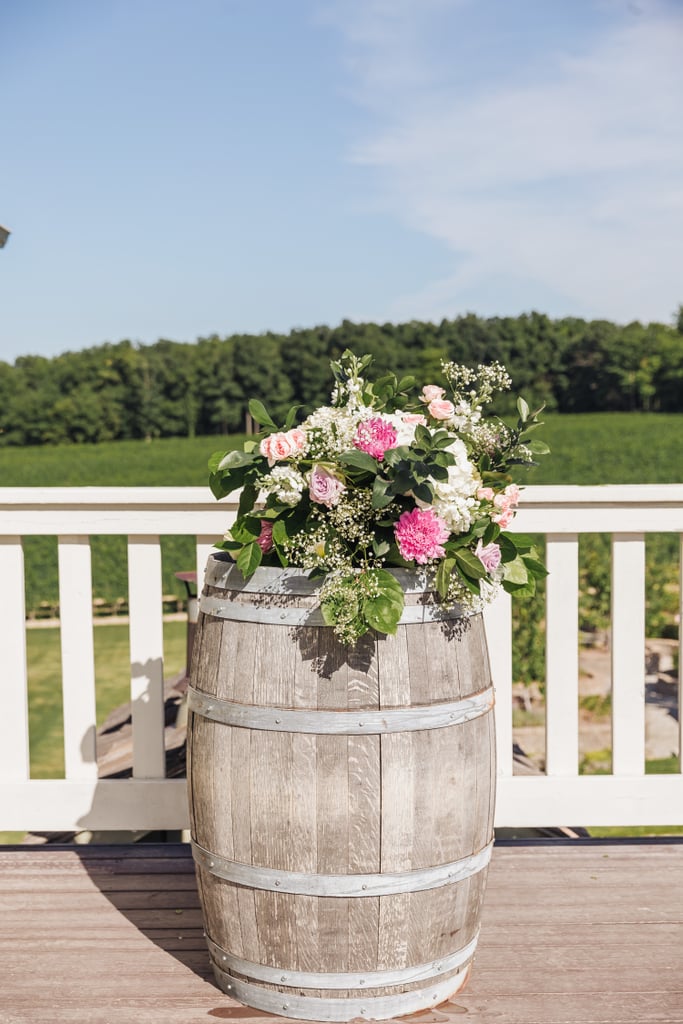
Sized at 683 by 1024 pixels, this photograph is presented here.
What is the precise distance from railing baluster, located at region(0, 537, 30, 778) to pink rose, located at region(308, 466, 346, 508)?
116cm

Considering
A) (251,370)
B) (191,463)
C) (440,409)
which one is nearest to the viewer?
(440,409)

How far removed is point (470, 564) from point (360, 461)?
28 centimetres

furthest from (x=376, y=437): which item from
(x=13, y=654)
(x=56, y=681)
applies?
(x=56, y=681)

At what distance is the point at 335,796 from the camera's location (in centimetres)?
158

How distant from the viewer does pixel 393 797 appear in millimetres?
1591

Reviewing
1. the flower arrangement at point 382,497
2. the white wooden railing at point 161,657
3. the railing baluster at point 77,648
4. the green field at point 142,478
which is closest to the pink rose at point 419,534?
the flower arrangement at point 382,497

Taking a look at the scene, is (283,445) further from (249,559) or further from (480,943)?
(480,943)

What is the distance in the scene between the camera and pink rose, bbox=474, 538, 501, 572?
1.67 meters

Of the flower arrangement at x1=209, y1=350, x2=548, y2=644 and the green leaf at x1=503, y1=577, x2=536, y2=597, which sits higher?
the flower arrangement at x1=209, y1=350, x2=548, y2=644

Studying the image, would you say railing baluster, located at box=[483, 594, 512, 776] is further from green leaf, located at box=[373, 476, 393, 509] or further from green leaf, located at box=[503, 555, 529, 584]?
green leaf, located at box=[373, 476, 393, 509]

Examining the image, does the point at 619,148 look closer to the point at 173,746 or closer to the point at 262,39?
the point at 262,39

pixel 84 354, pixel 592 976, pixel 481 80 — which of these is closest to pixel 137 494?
pixel 592 976

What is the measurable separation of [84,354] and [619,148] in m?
26.8

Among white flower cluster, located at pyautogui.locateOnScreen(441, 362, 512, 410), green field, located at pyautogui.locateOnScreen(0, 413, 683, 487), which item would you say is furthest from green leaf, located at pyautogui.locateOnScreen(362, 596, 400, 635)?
green field, located at pyautogui.locateOnScreen(0, 413, 683, 487)
